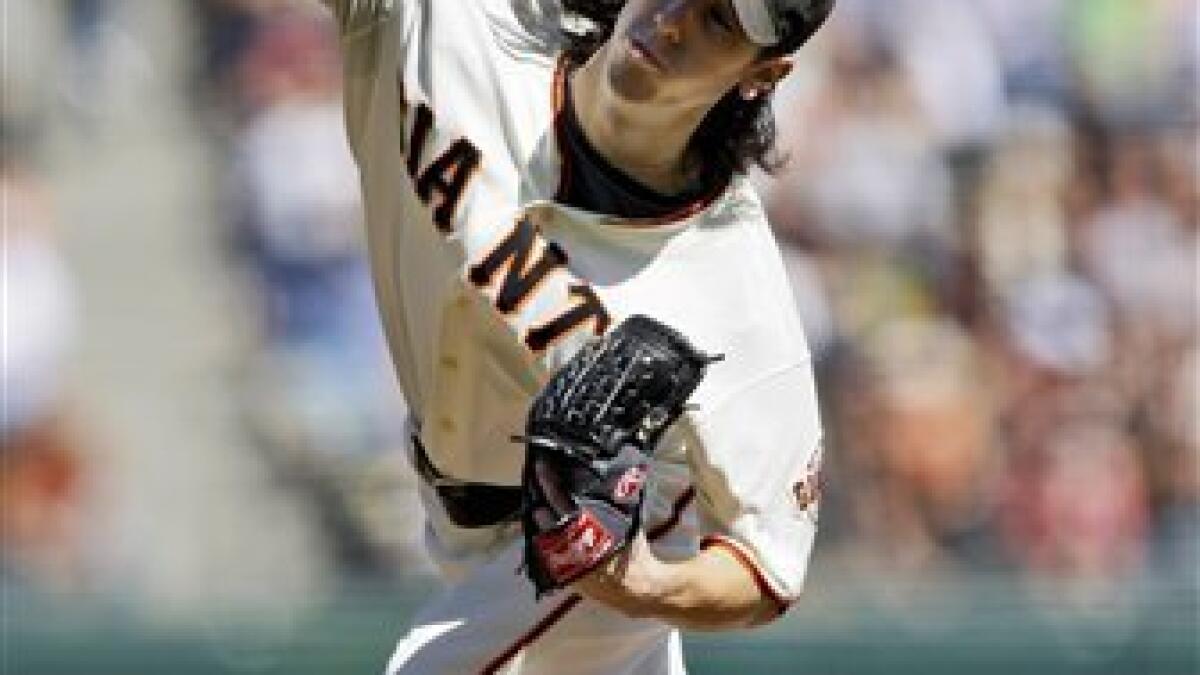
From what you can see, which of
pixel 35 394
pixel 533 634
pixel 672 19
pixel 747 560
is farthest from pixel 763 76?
pixel 35 394

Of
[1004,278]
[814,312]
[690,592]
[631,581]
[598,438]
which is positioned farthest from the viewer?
[1004,278]

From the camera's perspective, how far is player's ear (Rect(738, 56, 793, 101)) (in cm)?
331

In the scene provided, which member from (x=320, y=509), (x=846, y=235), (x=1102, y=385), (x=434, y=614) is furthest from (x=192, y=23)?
(x=434, y=614)

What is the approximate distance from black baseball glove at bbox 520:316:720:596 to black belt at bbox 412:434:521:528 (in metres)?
0.67

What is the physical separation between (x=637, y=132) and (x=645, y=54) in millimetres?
114

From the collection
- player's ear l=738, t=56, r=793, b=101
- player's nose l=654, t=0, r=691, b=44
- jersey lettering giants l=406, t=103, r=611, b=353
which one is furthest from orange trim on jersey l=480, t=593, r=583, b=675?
player's nose l=654, t=0, r=691, b=44

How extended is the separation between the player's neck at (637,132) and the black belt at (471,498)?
Result: 0.57 metres

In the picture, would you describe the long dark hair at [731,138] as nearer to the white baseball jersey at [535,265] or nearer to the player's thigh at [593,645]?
the white baseball jersey at [535,265]

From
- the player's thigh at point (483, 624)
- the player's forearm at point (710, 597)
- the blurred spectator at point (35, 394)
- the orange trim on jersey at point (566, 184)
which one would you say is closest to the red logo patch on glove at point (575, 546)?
the player's forearm at point (710, 597)

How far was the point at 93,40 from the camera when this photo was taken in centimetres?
732

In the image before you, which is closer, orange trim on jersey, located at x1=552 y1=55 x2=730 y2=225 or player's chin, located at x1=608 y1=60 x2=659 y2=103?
player's chin, located at x1=608 y1=60 x2=659 y2=103

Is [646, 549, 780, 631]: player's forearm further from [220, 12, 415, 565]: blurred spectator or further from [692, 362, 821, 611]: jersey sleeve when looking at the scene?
[220, 12, 415, 565]: blurred spectator

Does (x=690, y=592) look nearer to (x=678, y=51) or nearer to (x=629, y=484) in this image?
(x=629, y=484)

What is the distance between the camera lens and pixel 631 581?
10.4 feet
